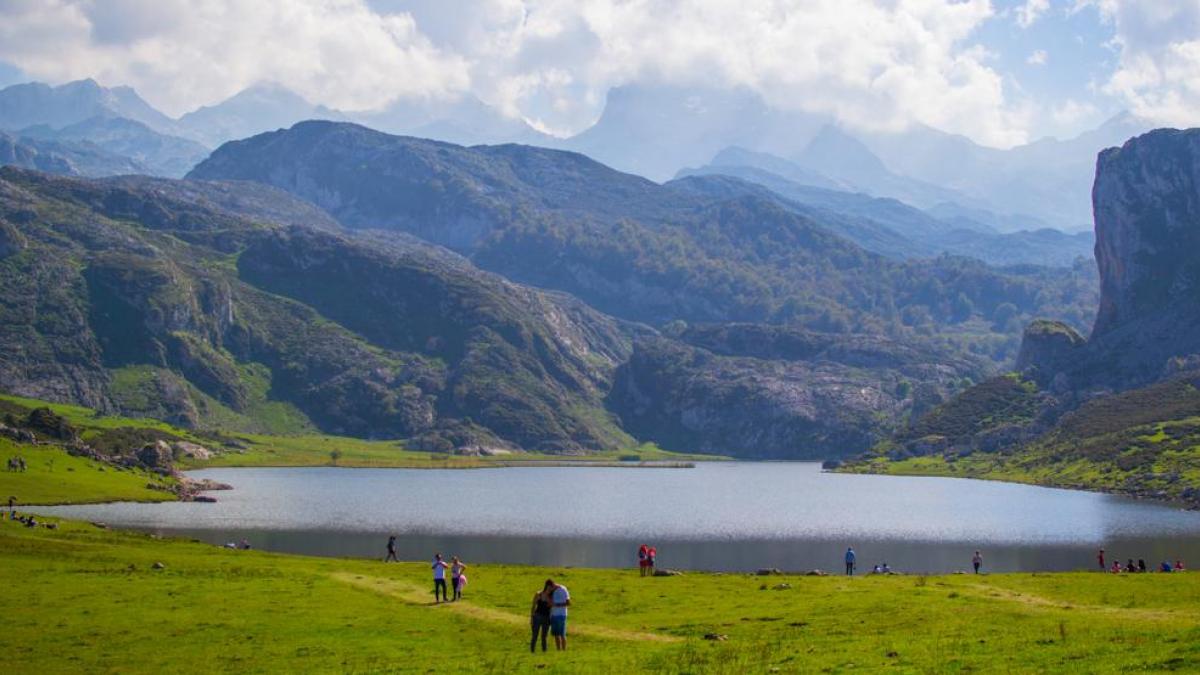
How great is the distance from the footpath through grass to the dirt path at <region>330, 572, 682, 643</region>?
20cm

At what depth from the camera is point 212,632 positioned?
51094mm

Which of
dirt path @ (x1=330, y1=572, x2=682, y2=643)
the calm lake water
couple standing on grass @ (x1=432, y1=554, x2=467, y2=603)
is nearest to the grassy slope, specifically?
the calm lake water

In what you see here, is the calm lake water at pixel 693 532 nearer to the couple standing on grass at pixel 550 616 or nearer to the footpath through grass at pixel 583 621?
the footpath through grass at pixel 583 621

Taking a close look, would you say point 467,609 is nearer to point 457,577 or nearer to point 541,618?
point 457,577

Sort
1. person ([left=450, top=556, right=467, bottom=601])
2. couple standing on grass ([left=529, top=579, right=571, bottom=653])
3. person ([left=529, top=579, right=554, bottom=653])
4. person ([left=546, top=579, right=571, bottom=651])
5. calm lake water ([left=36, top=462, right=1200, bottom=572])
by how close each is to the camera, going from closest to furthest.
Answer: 1. person ([left=529, top=579, right=554, bottom=653])
2. couple standing on grass ([left=529, top=579, right=571, bottom=653])
3. person ([left=546, top=579, right=571, bottom=651])
4. person ([left=450, top=556, right=467, bottom=601])
5. calm lake water ([left=36, top=462, right=1200, bottom=572])

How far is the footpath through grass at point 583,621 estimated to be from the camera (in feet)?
134

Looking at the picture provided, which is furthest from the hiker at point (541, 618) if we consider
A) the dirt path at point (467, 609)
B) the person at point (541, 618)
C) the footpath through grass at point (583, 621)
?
the dirt path at point (467, 609)

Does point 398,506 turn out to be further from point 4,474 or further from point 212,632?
point 212,632

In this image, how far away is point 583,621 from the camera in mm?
56188

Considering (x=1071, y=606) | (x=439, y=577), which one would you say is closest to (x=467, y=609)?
(x=439, y=577)

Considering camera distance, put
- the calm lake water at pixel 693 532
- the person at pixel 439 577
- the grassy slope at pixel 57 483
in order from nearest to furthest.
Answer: the person at pixel 439 577 < the calm lake water at pixel 693 532 < the grassy slope at pixel 57 483

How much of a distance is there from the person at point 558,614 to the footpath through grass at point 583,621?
0.93 metres

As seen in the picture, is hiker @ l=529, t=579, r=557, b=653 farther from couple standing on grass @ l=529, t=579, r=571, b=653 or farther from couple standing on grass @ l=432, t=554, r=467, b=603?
couple standing on grass @ l=432, t=554, r=467, b=603

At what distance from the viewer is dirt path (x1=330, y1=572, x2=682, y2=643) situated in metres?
50.4
